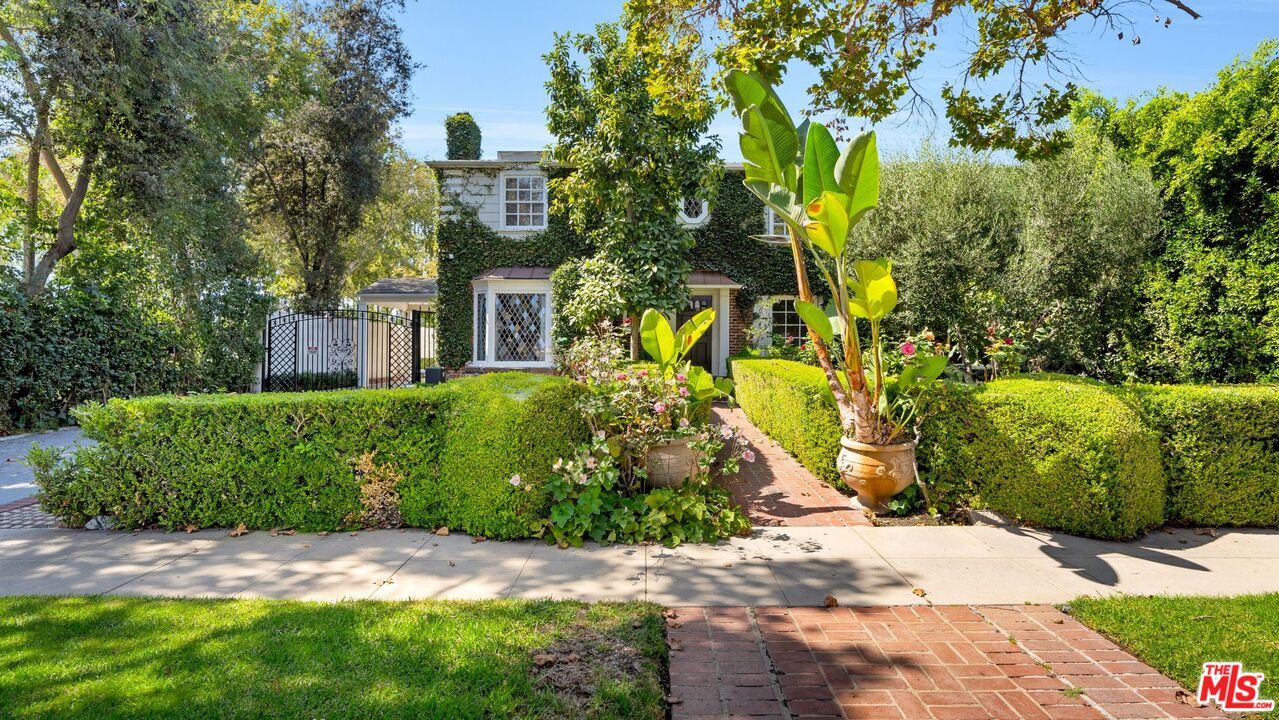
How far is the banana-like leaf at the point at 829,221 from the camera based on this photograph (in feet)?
15.8

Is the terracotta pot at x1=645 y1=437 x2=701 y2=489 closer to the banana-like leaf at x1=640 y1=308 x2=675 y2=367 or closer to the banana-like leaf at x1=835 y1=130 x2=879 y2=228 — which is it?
the banana-like leaf at x1=640 y1=308 x2=675 y2=367


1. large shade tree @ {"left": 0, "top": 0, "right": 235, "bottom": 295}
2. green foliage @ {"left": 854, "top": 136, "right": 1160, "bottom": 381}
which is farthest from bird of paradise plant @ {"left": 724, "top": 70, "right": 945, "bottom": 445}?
large shade tree @ {"left": 0, "top": 0, "right": 235, "bottom": 295}

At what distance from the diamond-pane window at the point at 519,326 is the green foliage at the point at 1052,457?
38.2ft

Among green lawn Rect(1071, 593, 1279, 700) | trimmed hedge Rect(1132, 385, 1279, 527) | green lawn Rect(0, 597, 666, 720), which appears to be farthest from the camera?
trimmed hedge Rect(1132, 385, 1279, 527)

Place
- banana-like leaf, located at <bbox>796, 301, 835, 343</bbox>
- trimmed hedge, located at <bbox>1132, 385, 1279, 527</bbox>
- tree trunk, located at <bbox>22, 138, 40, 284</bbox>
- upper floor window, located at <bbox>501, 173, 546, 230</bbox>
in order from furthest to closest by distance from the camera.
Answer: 1. upper floor window, located at <bbox>501, 173, 546, 230</bbox>
2. tree trunk, located at <bbox>22, 138, 40, 284</bbox>
3. banana-like leaf, located at <bbox>796, 301, 835, 343</bbox>
4. trimmed hedge, located at <bbox>1132, 385, 1279, 527</bbox>

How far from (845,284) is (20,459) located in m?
8.94

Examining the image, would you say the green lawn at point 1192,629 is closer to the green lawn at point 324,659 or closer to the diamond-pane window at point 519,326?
the green lawn at point 324,659

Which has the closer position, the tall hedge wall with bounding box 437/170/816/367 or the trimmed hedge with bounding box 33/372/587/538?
the trimmed hedge with bounding box 33/372/587/538

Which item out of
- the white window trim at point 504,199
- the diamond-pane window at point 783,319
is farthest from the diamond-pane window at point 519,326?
the diamond-pane window at point 783,319

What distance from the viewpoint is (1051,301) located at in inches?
452

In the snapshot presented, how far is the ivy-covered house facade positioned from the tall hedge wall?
1.1 inches

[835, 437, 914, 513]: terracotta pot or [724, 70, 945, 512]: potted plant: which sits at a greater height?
[724, 70, 945, 512]: potted plant

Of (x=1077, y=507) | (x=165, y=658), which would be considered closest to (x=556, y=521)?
(x=165, y=658)

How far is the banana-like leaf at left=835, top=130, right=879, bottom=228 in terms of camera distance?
4.81m
